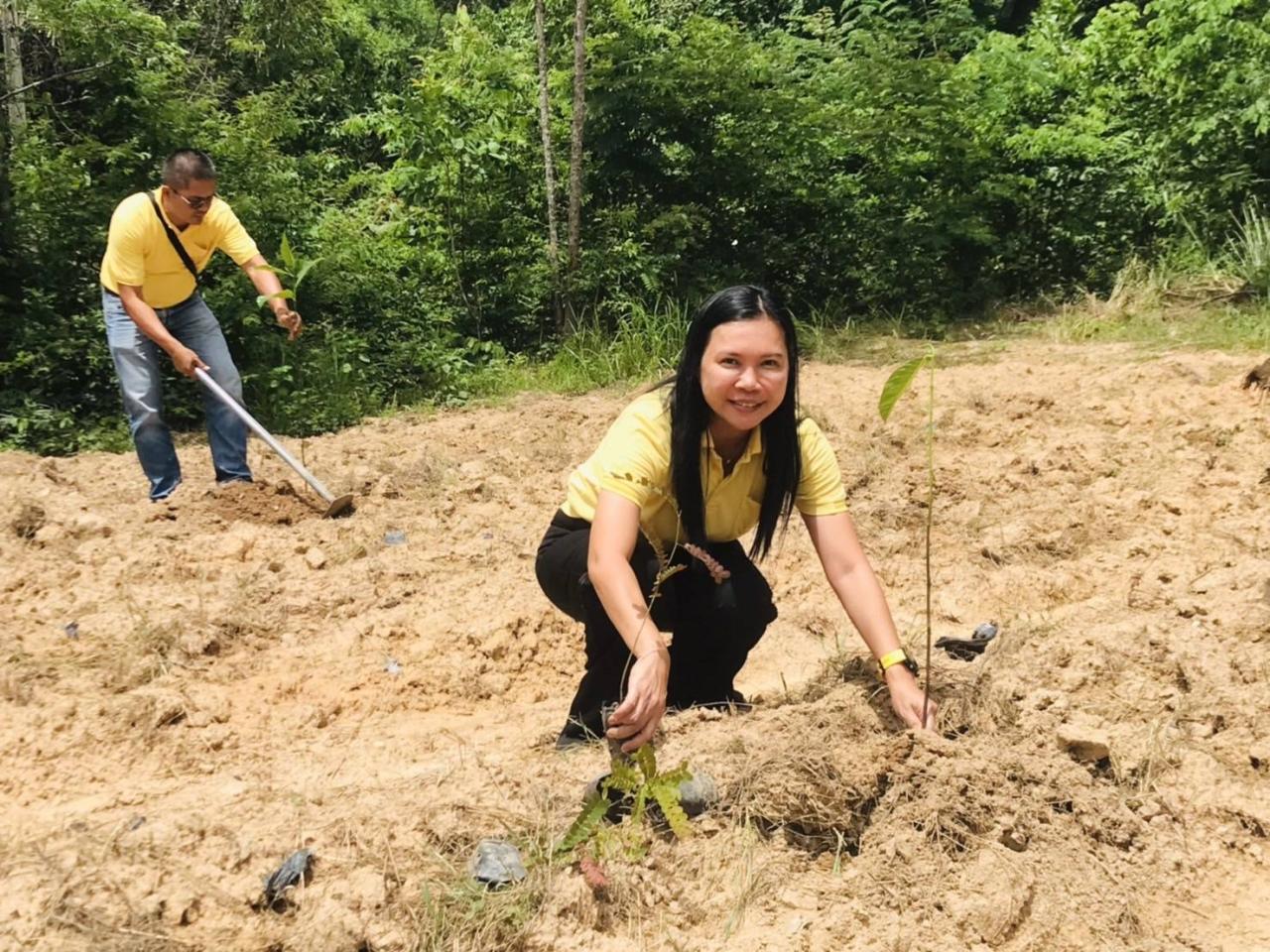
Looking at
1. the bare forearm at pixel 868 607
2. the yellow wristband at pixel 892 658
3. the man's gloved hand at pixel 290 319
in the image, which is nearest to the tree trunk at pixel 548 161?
the man's gloved hand at pixel 290 319

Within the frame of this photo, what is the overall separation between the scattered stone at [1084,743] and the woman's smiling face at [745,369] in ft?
2.82

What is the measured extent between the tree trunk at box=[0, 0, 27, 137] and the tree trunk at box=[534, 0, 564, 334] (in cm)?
308

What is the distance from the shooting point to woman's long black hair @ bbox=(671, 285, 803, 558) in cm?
208

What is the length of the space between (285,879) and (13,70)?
6309 mm

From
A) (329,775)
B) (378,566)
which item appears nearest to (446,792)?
(329,775)

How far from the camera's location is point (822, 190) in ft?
27.3

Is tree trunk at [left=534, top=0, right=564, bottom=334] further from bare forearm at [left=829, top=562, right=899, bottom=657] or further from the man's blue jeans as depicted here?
bare forearm at [left=829, top=562, right=899, bottom=657]

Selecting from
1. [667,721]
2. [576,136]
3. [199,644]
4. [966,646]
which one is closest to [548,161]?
[576,136]

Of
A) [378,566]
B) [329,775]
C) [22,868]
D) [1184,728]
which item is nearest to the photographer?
[22,868]

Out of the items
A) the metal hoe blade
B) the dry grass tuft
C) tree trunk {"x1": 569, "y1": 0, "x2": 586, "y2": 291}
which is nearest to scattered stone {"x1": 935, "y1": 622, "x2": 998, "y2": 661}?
the dry grass tuft

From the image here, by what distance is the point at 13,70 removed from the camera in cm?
634

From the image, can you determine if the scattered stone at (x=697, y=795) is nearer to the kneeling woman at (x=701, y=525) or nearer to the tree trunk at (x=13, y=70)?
the kneeling woman at (x=701, y=525)

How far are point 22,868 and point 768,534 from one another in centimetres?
152

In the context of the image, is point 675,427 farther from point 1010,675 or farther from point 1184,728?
point 1184,728
